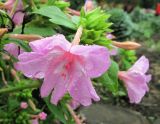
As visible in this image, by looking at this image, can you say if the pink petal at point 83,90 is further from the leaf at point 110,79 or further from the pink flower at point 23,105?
the pink flower at point 23,105

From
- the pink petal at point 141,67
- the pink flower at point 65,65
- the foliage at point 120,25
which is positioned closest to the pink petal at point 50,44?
the pink flower at point 65,65

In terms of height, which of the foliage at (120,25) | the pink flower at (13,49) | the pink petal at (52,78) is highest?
the pink petal at (52,78)

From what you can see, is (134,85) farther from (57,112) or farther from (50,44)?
(50,44)

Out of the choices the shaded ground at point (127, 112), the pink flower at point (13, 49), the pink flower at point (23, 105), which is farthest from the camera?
the shaded ground at point (127, 112)

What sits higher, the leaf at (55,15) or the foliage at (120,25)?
the leaf at (55,15)

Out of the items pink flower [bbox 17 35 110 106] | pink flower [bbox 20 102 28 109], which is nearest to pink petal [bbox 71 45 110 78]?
pink flower [bbox 17 35 110 106]

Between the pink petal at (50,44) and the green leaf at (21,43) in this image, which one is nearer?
the pink petal at (50,44)

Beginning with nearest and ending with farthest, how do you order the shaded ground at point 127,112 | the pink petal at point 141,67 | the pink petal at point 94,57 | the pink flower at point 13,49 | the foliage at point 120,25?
the pink petal at point 94,57 < the pink flower at point 13,49 < the pink petal at point 141,67 < the shaded ground at point 127,112 < the foliage at point 120,25

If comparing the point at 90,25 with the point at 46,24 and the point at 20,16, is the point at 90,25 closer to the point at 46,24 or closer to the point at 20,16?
the point at 46,24

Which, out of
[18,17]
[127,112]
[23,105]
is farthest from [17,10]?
[127,112]
